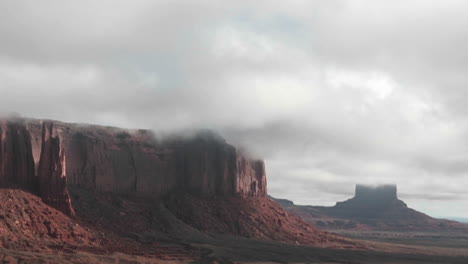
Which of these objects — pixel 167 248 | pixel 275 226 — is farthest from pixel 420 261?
pixel 167 248

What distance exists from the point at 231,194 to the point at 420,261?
159 feet

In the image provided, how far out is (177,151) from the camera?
133875 millimetres

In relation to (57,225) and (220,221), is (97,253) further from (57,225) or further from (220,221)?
(220,221)

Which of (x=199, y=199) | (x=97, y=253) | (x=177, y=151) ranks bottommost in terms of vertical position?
(x=97, y=253)

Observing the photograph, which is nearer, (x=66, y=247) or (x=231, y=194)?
(x=66, y=247)

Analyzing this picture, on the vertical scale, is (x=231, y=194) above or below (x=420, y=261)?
above

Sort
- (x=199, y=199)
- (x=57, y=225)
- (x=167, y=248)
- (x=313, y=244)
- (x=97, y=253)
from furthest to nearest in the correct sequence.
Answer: (x=199, y=199)
(x=313, y=244)
(x=167, y=248)
(x=57, y=225)
(x=97, y=253)

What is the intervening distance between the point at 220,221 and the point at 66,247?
1883 inches

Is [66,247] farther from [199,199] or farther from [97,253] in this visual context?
[199,199]

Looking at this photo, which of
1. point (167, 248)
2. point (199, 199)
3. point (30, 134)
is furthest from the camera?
point (199, 199)

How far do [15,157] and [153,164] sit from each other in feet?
143

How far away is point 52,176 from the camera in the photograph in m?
87.8

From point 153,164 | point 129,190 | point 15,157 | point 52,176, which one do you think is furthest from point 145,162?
point 15,157

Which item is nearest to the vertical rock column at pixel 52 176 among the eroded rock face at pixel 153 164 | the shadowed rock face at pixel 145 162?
the shadowed rock face at pixel 145 162
